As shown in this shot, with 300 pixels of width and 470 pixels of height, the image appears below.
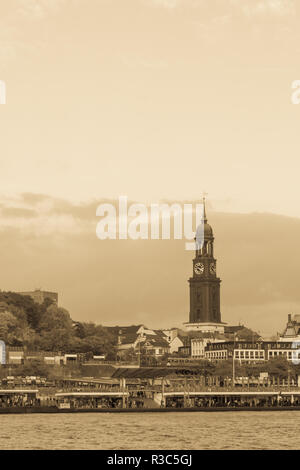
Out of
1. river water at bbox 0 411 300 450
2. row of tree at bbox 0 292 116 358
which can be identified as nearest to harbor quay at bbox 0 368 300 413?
river water at bbox 0 411 300 450

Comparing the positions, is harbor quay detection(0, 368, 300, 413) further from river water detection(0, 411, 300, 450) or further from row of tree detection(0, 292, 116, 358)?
row of tree detection(0, 292, 116, 358)

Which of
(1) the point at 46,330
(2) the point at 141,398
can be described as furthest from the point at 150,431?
(1) the point at 46,330

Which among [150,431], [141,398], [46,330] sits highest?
[46,330]

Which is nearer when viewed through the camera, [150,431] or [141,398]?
[150,431]

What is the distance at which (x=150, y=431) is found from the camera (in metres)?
88.2

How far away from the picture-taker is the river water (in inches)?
2991

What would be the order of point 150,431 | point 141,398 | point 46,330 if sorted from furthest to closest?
point 46,330, point 141,398, point 150,431

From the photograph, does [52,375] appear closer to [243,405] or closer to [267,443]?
[243,405]

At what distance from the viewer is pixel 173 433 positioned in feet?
283

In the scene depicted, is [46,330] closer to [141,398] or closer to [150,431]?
[141,398]

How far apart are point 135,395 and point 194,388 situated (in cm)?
678

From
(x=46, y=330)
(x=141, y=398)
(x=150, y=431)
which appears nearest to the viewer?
(x=150, y=431)

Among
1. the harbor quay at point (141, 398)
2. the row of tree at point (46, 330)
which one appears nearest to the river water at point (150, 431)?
the harbor quay at point (141, 398)
